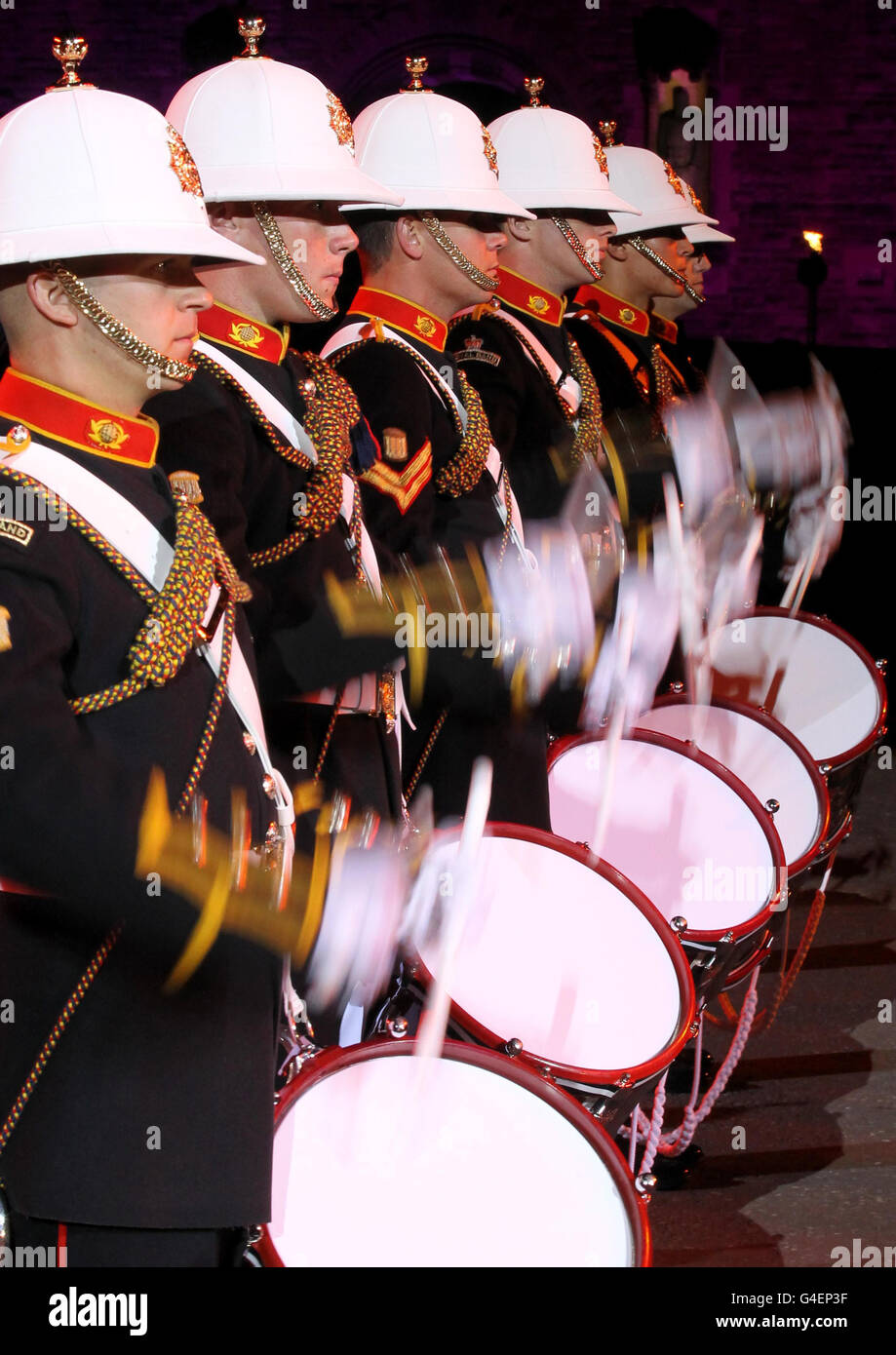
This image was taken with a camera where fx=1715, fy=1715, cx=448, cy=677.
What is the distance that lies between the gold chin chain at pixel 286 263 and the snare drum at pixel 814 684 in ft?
6.37

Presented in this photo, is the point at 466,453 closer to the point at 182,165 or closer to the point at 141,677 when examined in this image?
the point at 182,165

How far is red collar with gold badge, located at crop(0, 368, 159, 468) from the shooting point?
171 cm

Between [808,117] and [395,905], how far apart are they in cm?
1073

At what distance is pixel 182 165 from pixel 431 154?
117 cm

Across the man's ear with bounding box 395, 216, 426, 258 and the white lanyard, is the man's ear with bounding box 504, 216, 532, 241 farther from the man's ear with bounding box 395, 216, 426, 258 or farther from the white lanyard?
the white lanyard

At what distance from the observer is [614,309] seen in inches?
169

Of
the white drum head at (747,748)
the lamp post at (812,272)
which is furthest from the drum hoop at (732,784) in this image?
the lamp post at (812,272)

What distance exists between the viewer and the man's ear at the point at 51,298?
1704 mm

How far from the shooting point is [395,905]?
1.74 m

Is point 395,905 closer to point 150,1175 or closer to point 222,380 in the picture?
point 150,1175

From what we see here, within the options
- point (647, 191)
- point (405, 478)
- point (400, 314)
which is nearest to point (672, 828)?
point (405, 478)

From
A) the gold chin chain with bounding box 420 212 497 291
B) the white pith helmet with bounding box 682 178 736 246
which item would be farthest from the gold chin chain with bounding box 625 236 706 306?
the gold chin chain with bounding box 420 212 497 291

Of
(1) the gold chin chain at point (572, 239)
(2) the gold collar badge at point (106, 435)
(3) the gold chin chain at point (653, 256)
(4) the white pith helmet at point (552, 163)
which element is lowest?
(2) the gold collar badge at point (106, 435)

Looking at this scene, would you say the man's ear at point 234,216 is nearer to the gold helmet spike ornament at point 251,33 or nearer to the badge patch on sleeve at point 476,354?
the gold helmet spike ornament at point 251,33
